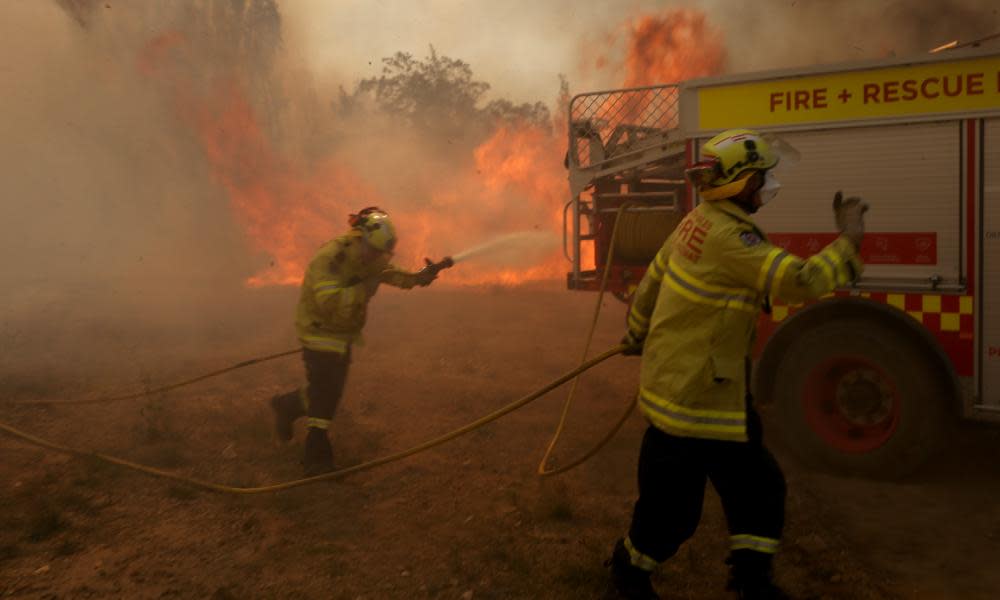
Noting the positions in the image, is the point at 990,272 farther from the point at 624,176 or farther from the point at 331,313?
the point at 331,313

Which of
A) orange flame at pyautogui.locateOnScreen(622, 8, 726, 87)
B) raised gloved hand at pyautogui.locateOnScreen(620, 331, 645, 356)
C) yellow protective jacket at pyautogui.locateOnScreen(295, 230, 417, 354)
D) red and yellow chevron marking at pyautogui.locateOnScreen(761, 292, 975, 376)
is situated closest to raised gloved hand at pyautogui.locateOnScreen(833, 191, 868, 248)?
raised gloved hand at pyautogui.locateOnScreen(620, 331, 645, 356)

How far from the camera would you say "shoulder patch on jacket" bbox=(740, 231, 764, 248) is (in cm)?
308

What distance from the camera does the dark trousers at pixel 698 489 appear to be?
10.7ft

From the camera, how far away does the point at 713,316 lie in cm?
318

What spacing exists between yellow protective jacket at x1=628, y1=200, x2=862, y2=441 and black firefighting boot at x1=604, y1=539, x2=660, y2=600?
0.61 m

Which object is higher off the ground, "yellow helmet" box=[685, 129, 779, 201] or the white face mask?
"yellow helmet" box=[685, 129, 779, 201]

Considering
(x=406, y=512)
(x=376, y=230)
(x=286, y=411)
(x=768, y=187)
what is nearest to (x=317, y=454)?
(x=286, y=411)

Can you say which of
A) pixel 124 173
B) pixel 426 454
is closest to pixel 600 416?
pixel 426 454

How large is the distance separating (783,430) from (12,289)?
17922mm

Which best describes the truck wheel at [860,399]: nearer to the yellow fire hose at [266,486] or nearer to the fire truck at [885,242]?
the fire truck at [885,242]

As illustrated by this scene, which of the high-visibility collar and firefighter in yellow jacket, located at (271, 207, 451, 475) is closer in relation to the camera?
Result: the high-visibility collar

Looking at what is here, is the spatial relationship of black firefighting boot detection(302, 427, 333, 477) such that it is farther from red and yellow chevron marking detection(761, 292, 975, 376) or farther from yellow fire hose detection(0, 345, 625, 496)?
red and yellow chevron marking detection(761, 292, 975, 376)

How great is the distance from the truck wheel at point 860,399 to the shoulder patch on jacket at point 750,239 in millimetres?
2548

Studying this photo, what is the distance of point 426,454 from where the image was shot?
5957 mm
